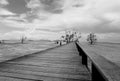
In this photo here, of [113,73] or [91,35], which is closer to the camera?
[113,73]

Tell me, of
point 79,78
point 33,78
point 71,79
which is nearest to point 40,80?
point 33,78

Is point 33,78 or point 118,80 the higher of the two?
point 118,80

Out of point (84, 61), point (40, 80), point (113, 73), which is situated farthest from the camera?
point (84, 61)

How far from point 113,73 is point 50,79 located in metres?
1.59

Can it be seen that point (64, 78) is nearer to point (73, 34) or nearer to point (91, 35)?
point (73, 34)

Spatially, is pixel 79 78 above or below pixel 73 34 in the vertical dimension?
below

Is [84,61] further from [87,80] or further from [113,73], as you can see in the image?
[113,73]

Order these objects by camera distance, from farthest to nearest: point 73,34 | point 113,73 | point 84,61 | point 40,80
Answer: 1. point 73,34
2. point 84,61
3. point 40,80
4. point 113,73

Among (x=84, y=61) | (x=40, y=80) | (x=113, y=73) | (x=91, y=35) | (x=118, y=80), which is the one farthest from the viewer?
(x=91, y=35)

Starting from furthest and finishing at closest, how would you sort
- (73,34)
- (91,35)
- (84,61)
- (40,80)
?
(91,35) → (73,34) → (84,61) → (40,80)

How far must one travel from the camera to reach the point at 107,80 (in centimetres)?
97

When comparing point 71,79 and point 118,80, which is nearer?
point 118,80

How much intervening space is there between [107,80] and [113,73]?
0.19 meters

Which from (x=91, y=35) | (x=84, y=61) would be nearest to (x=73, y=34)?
(x=91, y=35)
